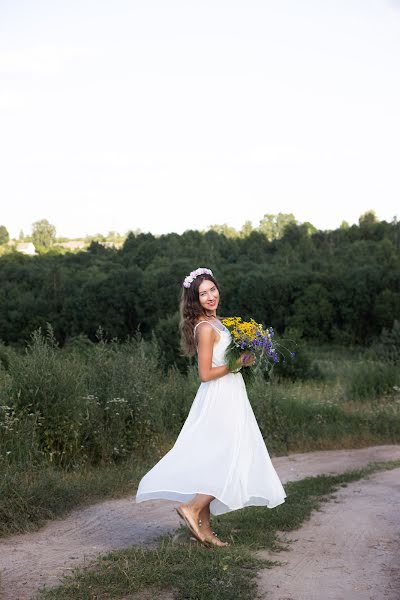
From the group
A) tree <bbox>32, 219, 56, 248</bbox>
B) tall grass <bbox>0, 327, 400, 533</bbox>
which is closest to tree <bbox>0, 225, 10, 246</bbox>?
tree <bbox>32, 219, 56, 248</bbox>

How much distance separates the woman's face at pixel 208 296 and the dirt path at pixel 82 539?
6.24ft

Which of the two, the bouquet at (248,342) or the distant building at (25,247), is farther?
the distant building at (25,247)

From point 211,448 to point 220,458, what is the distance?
98 mm

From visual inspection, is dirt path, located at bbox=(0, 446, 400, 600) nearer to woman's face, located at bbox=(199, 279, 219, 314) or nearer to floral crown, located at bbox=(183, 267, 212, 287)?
woman's face, located at bbox=(199, 279, 219, 314)

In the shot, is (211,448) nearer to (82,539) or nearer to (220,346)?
(220,346)

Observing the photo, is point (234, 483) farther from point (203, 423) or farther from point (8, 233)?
point (8, 233)

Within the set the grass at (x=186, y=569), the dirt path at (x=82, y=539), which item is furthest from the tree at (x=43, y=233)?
the grass at (x=186, y=569)

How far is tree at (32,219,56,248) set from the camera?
12556 centimetres

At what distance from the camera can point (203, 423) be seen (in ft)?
18.2

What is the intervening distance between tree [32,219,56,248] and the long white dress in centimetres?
11922

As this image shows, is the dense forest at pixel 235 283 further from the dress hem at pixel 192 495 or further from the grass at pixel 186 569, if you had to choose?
the dress hem at pixel 192 495

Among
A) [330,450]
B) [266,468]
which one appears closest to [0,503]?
[266,468]

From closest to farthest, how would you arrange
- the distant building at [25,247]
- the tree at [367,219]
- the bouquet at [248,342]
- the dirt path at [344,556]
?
the dirt path at [344,556] < the bouquet at [248,342] < the tree at [367,219] < the distant building at [25,247]

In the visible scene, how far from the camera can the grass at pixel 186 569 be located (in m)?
4.48
